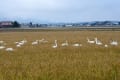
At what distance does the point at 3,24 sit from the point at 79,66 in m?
130

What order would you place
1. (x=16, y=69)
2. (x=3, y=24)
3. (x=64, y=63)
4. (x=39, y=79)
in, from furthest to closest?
1. (x=3, y=24)
2. (x=64, y=63)
3. (x=16, y=69)
4. (x=39, y=79)

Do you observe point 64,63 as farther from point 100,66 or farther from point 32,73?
point 32,73

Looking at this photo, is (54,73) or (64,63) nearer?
(54,73)

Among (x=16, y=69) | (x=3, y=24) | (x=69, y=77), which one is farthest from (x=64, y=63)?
(x=3, y=24)

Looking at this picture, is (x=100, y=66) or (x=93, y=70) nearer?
(x=93, y=70)

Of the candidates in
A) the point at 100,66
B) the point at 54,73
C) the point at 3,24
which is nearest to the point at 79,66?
the point at 100,66

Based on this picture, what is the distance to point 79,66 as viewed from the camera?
1583 centimetres

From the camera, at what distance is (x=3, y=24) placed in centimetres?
14325

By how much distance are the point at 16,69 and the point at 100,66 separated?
3705 millimetres

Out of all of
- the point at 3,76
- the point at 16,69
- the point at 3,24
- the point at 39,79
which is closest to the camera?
the point at 39,79

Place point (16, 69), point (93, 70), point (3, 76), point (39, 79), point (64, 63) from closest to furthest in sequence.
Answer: point (39, 79), point (3, 76), point (93, 70), point (16, 69), point (64, 63)

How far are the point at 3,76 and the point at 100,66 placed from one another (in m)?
4.62

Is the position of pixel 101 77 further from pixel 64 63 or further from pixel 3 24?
pixel 3 24

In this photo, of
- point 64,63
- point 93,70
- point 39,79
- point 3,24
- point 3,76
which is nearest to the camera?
point 39,79
